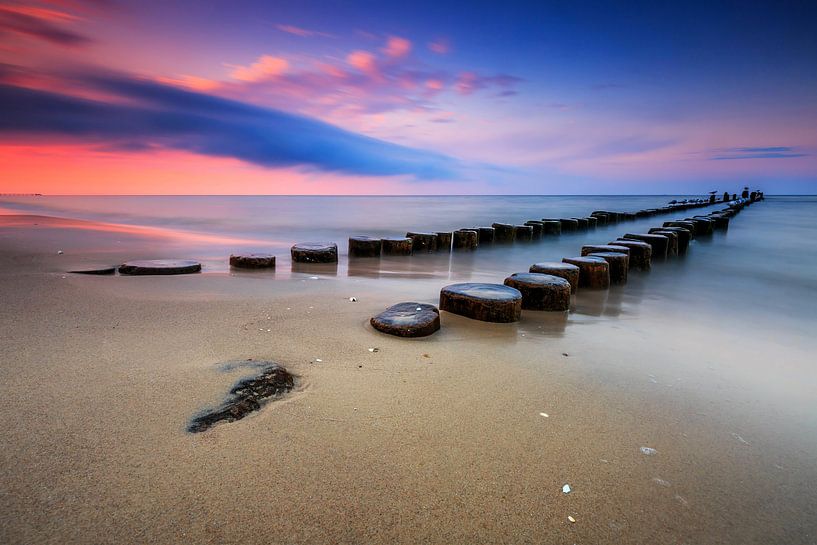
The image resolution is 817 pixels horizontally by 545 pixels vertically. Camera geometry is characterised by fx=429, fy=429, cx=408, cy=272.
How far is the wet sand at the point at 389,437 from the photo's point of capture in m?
1.28

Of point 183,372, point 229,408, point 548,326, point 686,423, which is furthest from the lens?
point 548,326

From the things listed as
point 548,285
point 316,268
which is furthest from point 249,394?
point 316,268

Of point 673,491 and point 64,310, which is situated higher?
point 64,310

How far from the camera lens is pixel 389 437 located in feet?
5.54

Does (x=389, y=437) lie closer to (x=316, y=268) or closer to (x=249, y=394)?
(x=249, y=394)

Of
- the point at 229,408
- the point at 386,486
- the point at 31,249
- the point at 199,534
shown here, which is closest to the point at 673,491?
the point at 386,486

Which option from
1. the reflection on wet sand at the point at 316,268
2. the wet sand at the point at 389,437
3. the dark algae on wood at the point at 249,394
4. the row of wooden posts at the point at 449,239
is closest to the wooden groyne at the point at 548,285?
the wet sand at the point at 389,437

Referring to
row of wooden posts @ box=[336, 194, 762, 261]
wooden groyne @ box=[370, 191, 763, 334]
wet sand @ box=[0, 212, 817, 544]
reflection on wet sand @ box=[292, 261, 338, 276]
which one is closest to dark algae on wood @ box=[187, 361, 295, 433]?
wet sand @ box=[0, 212, 817, 544]

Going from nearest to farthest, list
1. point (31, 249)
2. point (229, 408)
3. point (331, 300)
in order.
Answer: point (229, 408) → point (331, 300) → point (31, 249)

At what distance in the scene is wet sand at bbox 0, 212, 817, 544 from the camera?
1275mm

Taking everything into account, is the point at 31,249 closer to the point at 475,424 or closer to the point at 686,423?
the point at 475,424

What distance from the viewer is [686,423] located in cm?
197

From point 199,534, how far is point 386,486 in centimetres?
55

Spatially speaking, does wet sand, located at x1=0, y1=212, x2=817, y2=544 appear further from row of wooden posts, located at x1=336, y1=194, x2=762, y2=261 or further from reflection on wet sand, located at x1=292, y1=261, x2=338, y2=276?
row of wooden posts, located at x1=336, y1=194, x2=762, y2=261
